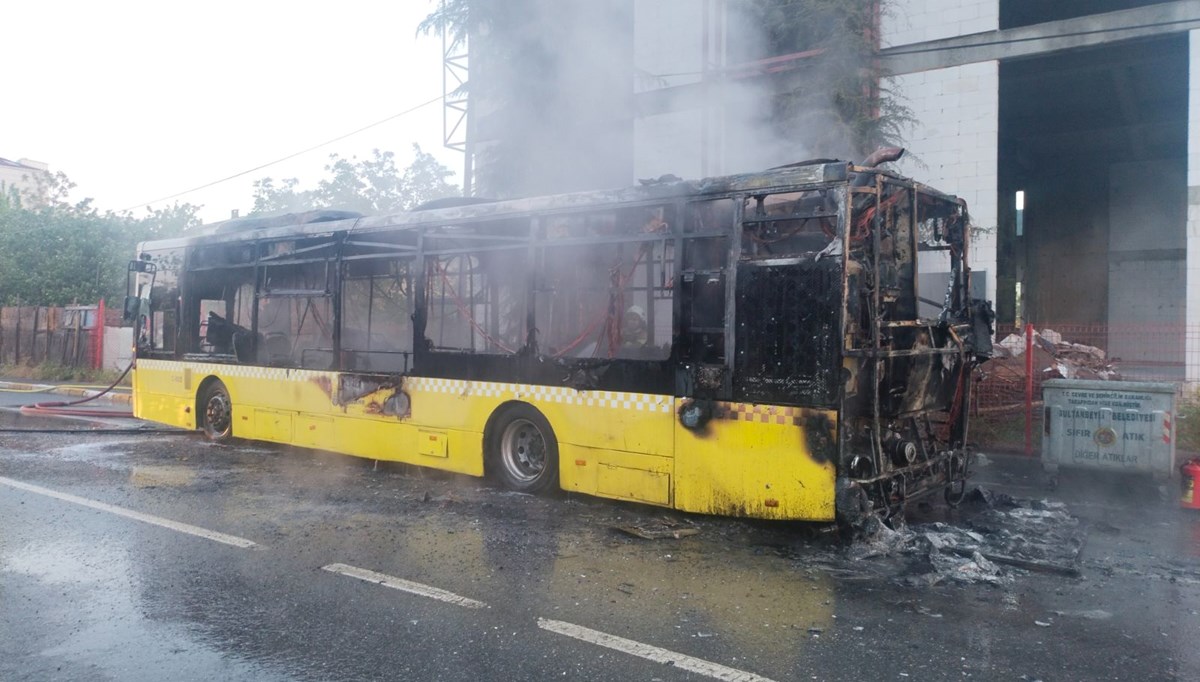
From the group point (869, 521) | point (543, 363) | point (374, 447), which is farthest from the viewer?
point (374, 447)

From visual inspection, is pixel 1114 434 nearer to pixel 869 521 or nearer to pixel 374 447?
pixel 869 521

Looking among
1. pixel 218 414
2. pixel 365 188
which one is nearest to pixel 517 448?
pixel 218 414

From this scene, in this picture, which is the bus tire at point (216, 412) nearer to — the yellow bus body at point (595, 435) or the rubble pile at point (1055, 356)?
the yellow bus body at point (595, 435)

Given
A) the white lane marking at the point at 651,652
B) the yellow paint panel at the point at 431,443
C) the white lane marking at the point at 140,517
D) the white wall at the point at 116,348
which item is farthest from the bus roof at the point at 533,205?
the white wall at the point at 116,348

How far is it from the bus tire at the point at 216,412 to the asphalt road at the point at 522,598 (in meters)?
2.85

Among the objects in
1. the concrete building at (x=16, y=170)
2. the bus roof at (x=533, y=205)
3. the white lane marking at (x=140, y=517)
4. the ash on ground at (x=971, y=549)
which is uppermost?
the concrete building at (x=16, y=170)

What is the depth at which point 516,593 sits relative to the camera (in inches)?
184

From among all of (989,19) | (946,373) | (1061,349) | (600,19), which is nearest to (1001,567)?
(946,373)

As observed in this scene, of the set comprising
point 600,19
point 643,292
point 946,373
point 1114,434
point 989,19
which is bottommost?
point 1114,434

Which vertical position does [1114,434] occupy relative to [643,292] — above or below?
below

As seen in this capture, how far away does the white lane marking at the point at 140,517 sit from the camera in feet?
18.8

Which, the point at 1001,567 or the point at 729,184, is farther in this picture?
the point at 729,184

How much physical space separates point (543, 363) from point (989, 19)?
A: 9861 mm

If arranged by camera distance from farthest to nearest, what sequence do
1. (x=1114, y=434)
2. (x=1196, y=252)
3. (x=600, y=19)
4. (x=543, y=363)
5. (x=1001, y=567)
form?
1. (x=600, y=19)
2. (x=1196, y=252)
3. (x=1114, y=434)
4. (x=543, y=363)
5. (x=1001, y=567)
